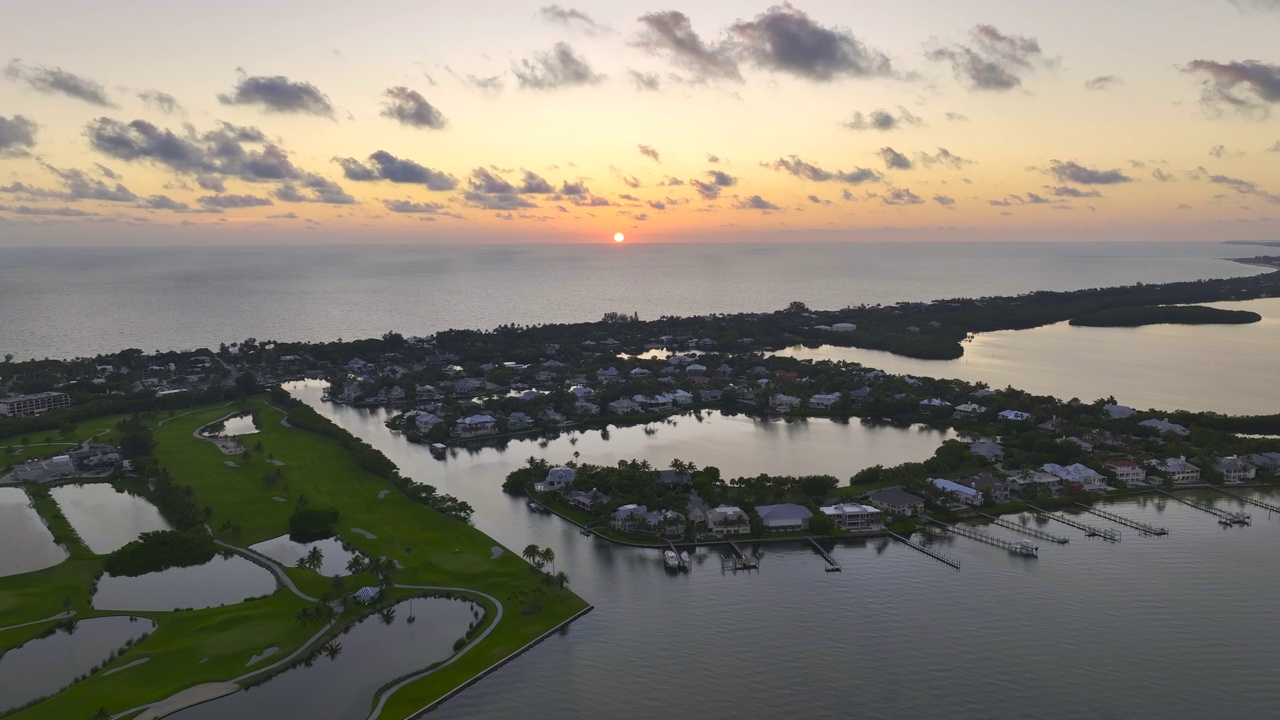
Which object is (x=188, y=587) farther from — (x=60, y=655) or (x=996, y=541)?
(x=996, y=541)

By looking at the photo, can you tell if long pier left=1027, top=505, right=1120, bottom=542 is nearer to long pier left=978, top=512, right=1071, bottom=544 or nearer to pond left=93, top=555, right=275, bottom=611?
long pier left=978, top=512, right=1071, bottom=544

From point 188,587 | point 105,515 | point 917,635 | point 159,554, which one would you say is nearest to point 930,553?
point 917,635

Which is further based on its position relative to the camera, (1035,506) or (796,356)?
(796,356)

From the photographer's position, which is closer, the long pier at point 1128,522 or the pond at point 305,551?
the pond at point 305,551

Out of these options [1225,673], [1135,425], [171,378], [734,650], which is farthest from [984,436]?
[171,378]

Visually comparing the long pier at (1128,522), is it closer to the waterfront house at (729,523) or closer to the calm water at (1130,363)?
the waterfront house at (729,523)

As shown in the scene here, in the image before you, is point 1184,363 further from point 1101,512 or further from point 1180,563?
point 1180,563

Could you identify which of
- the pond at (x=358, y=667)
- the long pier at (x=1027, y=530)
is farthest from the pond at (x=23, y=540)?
the long pier at (x=1027, y=530)
